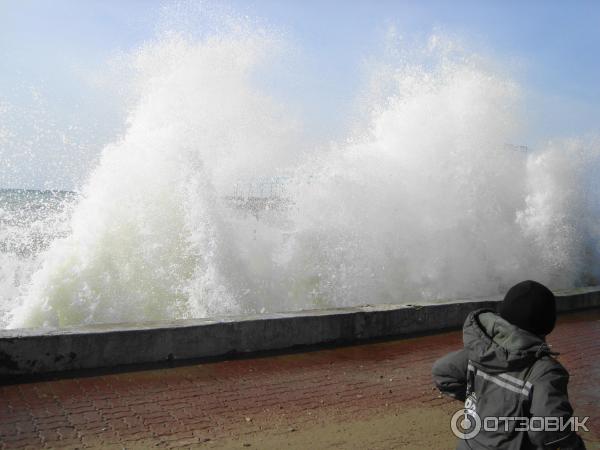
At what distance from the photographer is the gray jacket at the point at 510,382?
2154mm

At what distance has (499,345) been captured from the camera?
2.31 meters

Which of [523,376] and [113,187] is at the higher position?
Result: [113,187]

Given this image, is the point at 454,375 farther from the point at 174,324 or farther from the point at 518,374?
the point at 174,324

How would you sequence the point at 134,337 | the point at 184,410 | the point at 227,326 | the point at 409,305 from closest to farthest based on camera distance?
the point at 184,410 → the point at 134,337 → the point at 227,326 → the point at 409,305

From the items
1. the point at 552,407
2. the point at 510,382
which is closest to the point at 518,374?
the point at 510,382

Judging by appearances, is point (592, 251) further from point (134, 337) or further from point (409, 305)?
point (134, 337)

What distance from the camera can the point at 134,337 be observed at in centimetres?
598

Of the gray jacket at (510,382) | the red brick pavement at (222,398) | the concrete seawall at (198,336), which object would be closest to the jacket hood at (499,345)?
the gray jacket at (510,382)

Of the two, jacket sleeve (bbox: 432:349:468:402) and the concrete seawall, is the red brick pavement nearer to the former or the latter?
the concrete seawall

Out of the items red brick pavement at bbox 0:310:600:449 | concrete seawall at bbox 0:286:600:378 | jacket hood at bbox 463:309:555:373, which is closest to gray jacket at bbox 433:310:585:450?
jacket hood at bbox 463:309:555:373

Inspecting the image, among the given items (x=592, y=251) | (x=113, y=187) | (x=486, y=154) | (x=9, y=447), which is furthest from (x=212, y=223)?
(x=592, y=251)

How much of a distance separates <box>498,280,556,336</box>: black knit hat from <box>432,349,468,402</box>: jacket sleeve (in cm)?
34

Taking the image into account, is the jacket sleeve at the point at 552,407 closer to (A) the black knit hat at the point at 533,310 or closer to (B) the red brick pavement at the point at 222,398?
(A) the black knit hat at the point at 533,310

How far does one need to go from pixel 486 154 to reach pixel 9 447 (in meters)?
13.4
